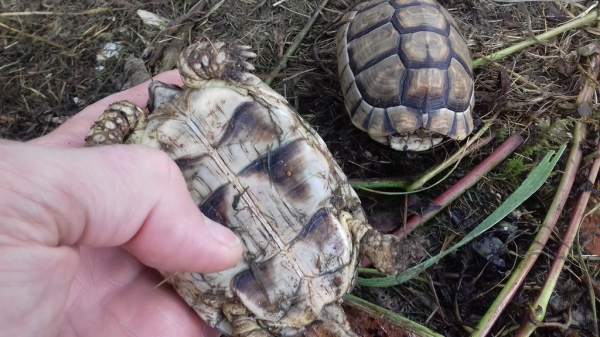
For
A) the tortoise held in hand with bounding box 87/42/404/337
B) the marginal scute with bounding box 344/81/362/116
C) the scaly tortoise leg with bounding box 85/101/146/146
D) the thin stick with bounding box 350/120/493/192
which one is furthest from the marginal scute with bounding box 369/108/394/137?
the scaly tortoise leg with bounding box 85/101/146/146

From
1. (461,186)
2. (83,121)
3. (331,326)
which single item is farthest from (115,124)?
(461,186)

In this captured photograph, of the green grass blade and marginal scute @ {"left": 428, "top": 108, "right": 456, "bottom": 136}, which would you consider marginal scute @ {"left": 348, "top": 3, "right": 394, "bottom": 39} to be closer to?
marginal scute @ {"left": 428, "top": 108, "right": 456, "bottom": 136}

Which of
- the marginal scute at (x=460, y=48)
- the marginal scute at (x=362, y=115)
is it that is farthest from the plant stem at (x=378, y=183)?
the marginal scute at (x=460, y=48)

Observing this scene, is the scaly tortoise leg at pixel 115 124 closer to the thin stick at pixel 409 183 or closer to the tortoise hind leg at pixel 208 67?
the tortoise hind leg at pixel 208 67

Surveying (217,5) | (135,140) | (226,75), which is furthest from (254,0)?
(135,140)

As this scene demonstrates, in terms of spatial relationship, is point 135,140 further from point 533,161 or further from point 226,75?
point 533,161

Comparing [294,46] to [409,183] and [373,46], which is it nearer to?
[373,46]
